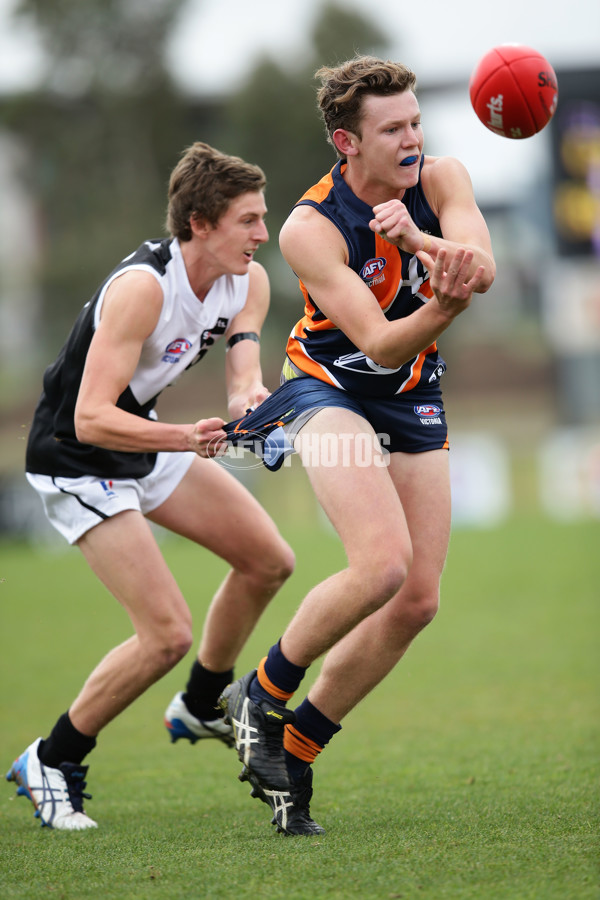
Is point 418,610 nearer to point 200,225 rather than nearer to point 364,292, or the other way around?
point 364,292

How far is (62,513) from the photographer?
4.28 metres

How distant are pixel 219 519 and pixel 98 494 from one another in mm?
531

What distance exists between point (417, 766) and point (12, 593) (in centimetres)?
820

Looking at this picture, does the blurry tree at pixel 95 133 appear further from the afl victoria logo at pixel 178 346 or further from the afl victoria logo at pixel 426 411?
the afl victoria logo at pixel 426 411

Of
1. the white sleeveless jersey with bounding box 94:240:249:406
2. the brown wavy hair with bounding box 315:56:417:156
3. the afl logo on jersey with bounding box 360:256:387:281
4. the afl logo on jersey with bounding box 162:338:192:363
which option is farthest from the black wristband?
the brown wavy hair with bounding box 315:56:417:156

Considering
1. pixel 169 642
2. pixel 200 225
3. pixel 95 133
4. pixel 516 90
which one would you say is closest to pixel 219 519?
pixel 169 642

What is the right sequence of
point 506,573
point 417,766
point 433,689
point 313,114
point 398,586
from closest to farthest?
1. point 398,586
2. point 417,766
3. point 433,689
4. point 506,573
5. point 313,114

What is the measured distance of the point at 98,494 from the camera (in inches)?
165

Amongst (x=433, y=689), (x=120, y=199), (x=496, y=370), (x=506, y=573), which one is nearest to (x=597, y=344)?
(x=496, y=370)

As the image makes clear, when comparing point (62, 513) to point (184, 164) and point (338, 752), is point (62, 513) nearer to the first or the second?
point (184, 164)

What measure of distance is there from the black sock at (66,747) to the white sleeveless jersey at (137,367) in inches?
39.8

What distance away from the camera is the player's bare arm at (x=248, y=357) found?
14.3ft

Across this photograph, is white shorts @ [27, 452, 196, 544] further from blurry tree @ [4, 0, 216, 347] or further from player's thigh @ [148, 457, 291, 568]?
blurry tree @ [4, 0, 216, 347]

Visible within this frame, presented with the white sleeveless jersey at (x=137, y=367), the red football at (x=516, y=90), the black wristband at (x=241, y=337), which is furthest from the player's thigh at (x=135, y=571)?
the red football at (x=516, y=90)
